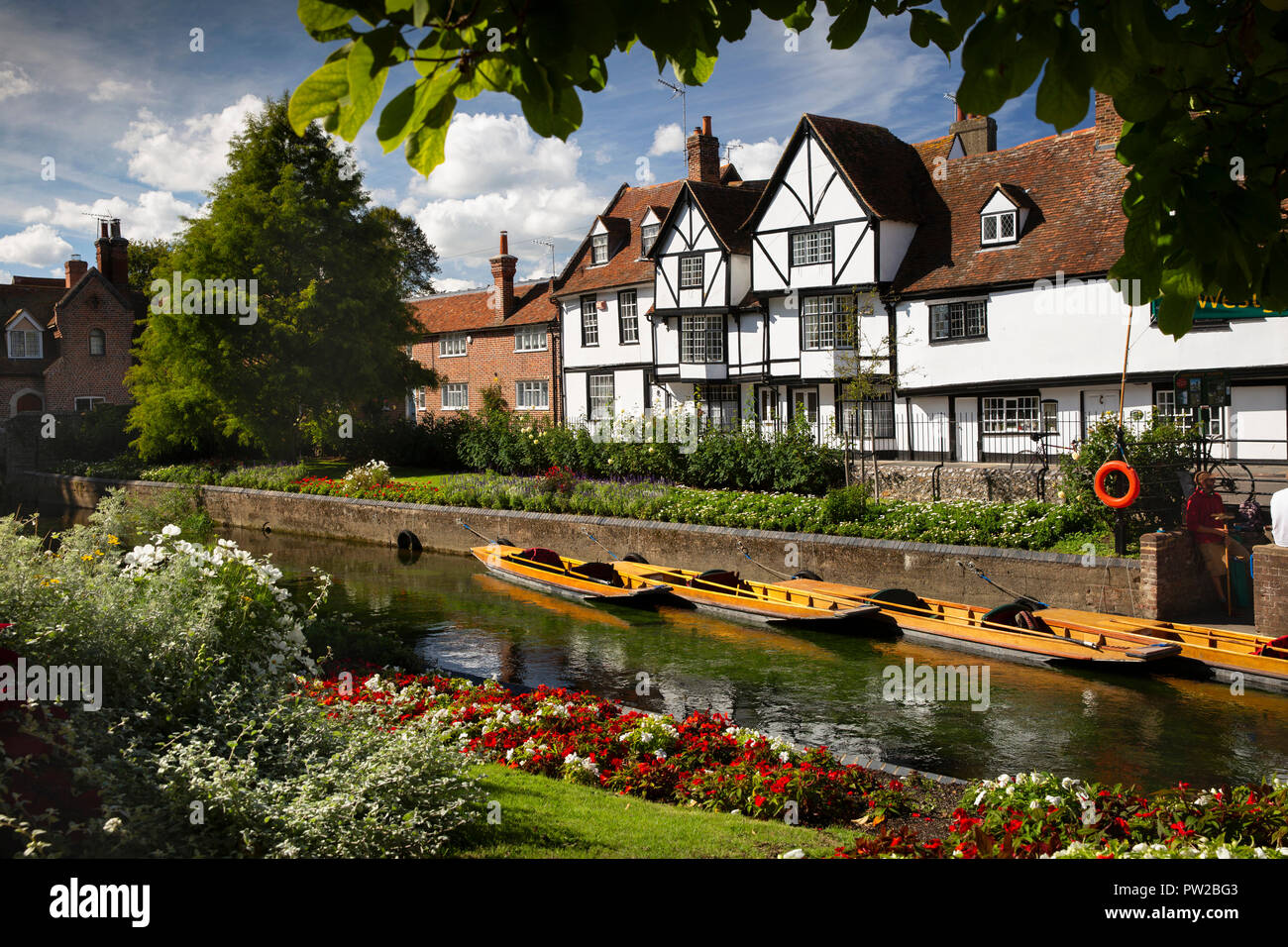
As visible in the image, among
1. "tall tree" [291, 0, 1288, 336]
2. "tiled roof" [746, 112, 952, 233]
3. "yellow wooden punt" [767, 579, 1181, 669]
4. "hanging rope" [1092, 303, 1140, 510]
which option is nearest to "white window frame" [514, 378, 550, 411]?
"tiled roof" [746, 112, 952, 233]

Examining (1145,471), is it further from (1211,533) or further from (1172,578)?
(1172,578)

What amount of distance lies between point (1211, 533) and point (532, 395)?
32.3m

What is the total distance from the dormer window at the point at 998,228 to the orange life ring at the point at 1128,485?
12153 millimetres

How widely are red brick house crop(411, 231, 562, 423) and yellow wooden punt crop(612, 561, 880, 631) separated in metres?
22.4

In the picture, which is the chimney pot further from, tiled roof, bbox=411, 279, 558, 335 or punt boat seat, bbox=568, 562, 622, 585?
punt boat seat, bbox=568, 562, 622, 585

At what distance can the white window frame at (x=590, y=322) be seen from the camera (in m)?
38.4

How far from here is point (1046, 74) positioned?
3.04 m

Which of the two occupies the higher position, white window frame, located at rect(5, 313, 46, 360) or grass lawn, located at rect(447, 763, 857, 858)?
white window frame, located at rect(5, 313, 46, 360)

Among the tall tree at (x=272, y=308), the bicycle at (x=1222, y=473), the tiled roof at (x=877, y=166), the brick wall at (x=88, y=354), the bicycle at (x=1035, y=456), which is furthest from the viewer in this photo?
the brick wall at (x=88, y=354)

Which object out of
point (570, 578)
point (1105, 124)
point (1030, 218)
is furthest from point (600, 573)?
point (1105, 124)

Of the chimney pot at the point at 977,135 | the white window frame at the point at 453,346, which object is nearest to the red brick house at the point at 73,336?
the white window frame at the point at 453,346

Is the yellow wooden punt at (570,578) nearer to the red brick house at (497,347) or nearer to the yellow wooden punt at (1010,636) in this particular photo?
the yellow wooden punt at (1010,636)

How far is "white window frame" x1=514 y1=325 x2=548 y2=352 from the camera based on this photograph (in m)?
42.6
